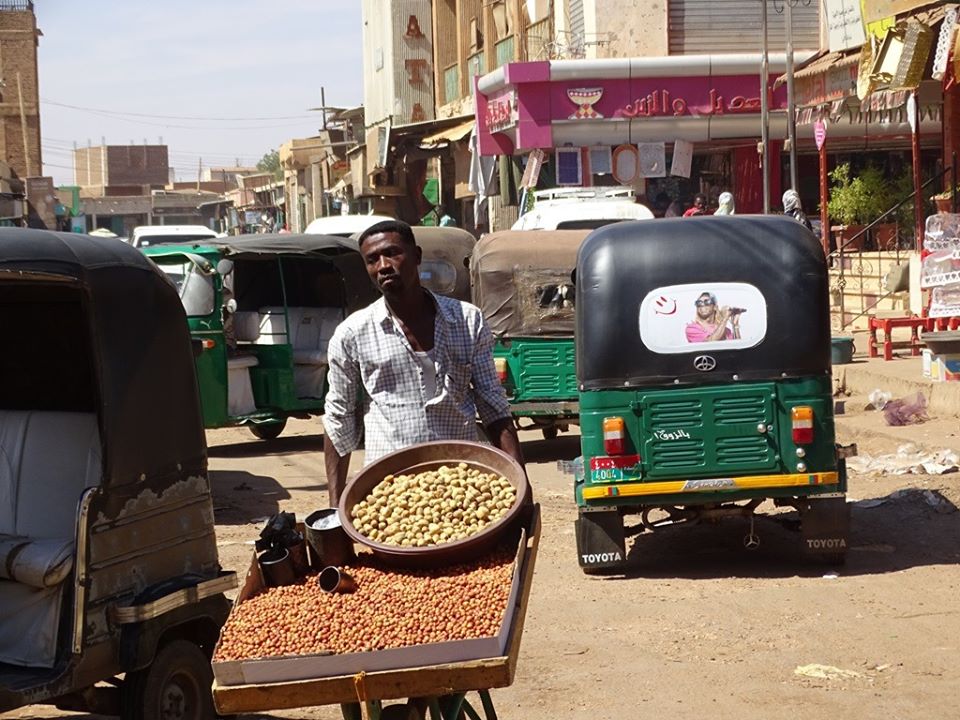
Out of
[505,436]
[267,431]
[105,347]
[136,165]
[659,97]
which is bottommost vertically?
[267,431]

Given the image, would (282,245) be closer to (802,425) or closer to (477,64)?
(802,425)

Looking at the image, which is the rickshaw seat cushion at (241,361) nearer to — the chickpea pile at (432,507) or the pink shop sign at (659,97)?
the chickpea pile at (432,507)

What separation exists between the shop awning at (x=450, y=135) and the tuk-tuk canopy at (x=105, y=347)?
28.1 metres

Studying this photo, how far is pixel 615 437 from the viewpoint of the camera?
939 centimetres

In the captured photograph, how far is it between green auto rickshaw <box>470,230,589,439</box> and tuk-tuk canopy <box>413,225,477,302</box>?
3398mm

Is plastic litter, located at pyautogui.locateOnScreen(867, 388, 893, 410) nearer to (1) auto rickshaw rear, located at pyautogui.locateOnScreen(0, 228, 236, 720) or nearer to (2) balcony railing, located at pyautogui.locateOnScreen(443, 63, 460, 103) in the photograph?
(1) auto rickshaw rear, located at pyautogui.locateOnScreen(0, 228, 236, 720)

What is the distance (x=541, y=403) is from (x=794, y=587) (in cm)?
518

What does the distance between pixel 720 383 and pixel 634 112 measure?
2011 cm

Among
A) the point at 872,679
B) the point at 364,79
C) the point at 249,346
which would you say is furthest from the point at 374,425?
the point at 364,79

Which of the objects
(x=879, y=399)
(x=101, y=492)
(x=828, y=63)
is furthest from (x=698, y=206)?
(x=101, y=492)

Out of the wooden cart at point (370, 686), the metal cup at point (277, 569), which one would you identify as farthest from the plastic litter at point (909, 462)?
the wooden cart at point (370, 686)

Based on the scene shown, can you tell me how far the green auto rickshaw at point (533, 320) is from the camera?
Result: 14086mm

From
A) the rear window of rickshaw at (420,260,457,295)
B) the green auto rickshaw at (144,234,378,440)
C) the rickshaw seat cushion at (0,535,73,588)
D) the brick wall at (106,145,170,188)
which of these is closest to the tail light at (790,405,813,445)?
the rickshaw seat cushion at (0,535,73,588)

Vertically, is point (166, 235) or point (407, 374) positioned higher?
point (166, 235)
